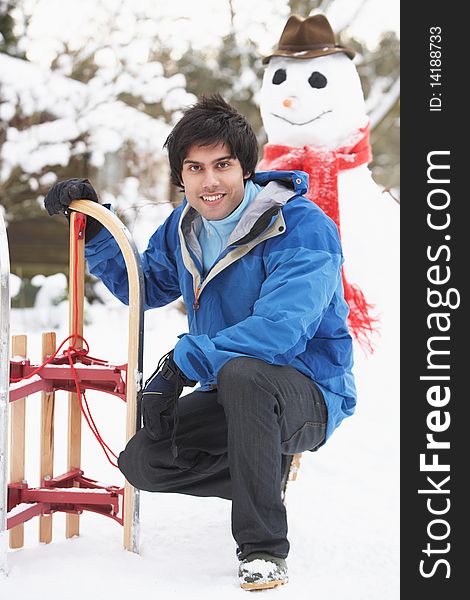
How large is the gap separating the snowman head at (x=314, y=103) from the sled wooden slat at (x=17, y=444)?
5.00 ft

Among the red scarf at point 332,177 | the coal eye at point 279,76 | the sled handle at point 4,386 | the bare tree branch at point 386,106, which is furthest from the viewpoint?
the bare tree branch at point 386,106

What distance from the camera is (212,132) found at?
6.48ft

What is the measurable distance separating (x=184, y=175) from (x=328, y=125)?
1262 mm

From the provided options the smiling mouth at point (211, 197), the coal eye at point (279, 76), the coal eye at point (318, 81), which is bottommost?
the smiling mouth at point (211, 197)

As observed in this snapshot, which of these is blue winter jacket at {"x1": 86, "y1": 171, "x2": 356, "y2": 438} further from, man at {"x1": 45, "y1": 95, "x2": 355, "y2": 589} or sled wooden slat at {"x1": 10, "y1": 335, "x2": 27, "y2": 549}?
sled wooden slat at {"x1": 10, "y1": 335, "x2": 27, "y2": 549}

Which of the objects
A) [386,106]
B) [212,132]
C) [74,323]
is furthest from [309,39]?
[386,106]

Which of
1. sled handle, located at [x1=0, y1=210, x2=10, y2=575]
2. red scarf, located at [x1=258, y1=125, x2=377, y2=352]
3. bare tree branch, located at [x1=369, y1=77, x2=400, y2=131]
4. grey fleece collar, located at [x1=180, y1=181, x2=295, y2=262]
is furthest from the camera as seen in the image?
bare tree branch, located at [x1=369, y1=77, x2=400, y2=131]

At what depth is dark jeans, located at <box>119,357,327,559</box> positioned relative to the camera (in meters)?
1.75

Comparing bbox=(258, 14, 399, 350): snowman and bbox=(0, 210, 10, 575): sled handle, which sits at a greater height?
bbox=(258, 14, 399, 350): snowman

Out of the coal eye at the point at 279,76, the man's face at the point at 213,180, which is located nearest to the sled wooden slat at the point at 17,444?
the man's face at the point at 213,180

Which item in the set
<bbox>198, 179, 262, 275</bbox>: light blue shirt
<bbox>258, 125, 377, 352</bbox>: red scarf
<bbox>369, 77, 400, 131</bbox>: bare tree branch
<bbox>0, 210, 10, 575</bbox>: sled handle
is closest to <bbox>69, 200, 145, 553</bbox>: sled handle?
<bbox>198, 179, 262, 275</bbox>: light blue shirt

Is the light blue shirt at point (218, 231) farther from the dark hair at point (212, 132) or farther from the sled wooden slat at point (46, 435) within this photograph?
the sled wooden slat at point (46, 435)

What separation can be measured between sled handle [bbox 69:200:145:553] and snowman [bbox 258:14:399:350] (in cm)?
114

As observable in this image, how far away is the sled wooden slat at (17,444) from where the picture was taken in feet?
6.65
